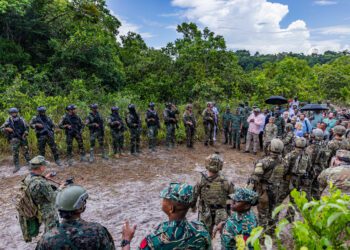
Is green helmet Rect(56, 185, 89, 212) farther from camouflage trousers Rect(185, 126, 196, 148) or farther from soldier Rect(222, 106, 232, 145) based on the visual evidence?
soldier Rect(222, 106, 232, 145)

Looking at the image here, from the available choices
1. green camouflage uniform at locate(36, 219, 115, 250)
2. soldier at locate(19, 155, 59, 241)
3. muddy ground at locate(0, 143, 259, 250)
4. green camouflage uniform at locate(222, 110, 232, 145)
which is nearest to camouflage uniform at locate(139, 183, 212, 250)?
green camouflage uniform at locate(36, 219, 115, 250)

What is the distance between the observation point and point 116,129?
30.0 feet

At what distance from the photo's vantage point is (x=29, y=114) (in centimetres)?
1034

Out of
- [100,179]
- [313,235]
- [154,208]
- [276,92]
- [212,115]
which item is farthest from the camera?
[276,92]

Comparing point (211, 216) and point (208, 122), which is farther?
point (208, 122)

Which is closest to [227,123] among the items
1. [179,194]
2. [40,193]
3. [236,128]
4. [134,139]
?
[236,128]

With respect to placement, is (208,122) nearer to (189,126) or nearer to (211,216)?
(189,126)

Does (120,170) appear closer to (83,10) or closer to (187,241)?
(187,241)

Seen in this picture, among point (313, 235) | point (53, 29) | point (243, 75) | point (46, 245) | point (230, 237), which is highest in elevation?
point (53, 29)

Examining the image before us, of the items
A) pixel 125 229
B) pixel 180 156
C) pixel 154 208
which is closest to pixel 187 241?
pixel 125 229

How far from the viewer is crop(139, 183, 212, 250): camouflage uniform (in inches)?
83.7

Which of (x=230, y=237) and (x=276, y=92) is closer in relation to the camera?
(x=230, y=237)

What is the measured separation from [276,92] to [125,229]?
56.6 feet

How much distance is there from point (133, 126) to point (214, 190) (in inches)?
231
